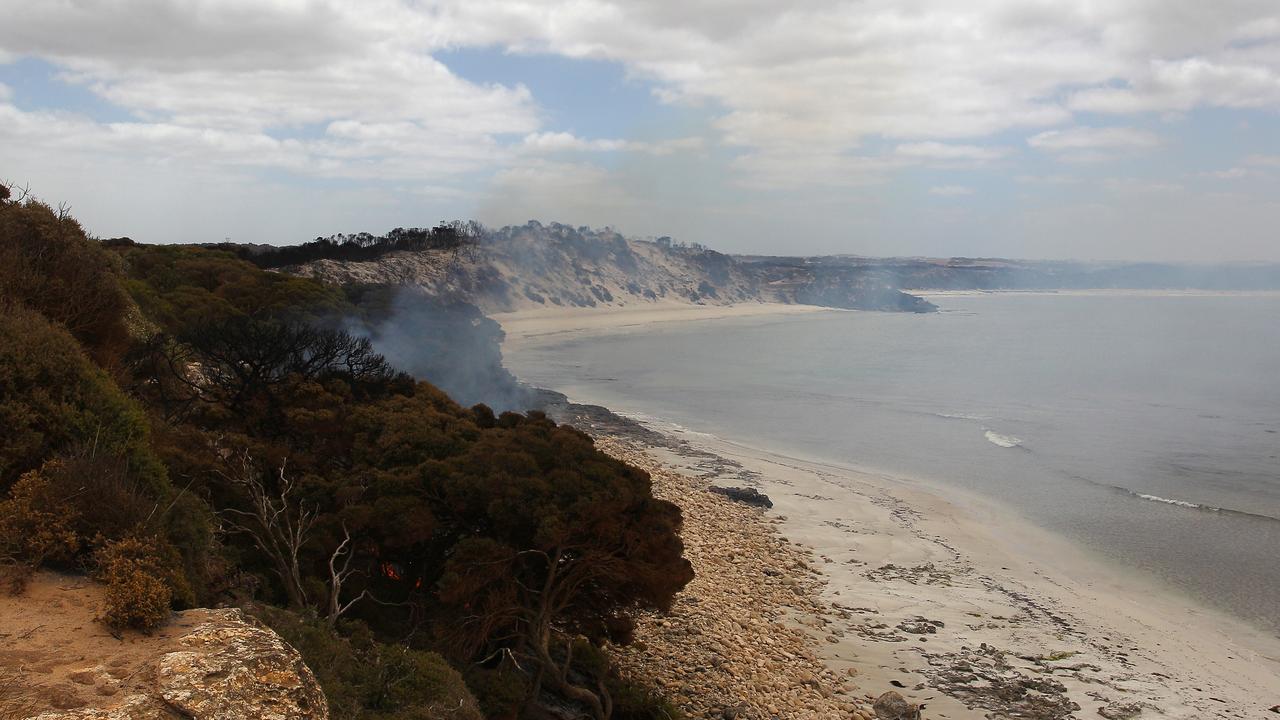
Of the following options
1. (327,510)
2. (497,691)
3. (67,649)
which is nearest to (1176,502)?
(497,691)

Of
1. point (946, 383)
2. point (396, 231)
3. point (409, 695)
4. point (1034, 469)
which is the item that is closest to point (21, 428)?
point (409, 695)

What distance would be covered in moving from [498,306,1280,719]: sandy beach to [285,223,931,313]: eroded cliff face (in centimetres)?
3171

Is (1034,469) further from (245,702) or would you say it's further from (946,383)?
(245,702)

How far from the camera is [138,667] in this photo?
18.3ft

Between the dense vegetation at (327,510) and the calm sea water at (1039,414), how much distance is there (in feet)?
46.9

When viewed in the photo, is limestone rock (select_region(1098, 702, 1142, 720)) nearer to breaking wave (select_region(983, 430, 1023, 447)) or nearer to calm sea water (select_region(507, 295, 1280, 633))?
calm sea water (select_region(507, 295, 1280, 633))

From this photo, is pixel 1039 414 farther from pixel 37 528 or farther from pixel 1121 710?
pixel 37 528

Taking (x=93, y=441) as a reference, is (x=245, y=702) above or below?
below

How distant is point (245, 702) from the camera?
5469mm

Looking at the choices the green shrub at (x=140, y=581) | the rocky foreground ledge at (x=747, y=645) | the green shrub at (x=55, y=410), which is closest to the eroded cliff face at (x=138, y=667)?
the green shrub at (x=140, y=581)

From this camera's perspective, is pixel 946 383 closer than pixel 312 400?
No

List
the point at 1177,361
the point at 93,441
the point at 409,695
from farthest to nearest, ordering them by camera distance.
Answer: the point at 1177,361
the point at 93,441
the point at 409,695

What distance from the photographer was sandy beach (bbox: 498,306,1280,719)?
13016 millimetres

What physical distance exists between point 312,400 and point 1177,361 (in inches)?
2722
